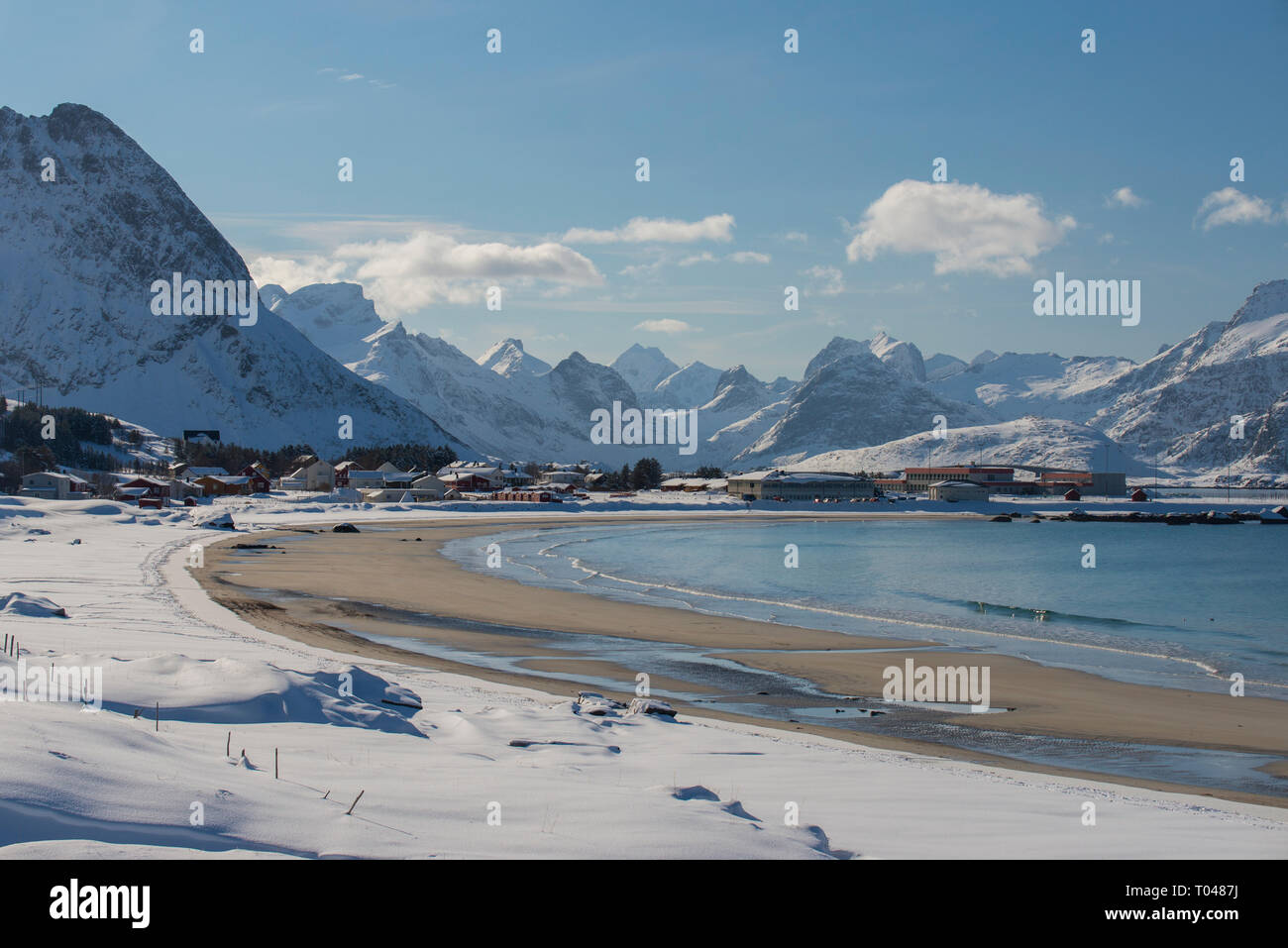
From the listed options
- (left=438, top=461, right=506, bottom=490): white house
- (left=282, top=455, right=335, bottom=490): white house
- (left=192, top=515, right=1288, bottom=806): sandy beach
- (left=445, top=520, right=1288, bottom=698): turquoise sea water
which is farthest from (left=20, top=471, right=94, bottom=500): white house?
(left=192, top=515, right=1288, bottom=806): sandy beach

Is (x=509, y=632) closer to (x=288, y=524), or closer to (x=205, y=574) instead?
(x=205, y=574)

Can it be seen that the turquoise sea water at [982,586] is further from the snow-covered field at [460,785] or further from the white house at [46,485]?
the white house at [46,485]

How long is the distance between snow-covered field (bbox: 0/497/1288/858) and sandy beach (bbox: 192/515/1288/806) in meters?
4.05

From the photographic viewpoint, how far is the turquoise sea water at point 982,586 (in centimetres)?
3444

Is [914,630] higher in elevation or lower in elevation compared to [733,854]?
lower

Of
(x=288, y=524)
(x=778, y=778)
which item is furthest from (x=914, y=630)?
(x=288, y=524)

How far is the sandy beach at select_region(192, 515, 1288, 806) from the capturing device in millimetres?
20781

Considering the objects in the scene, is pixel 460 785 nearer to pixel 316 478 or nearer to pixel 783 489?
pixel 316 478

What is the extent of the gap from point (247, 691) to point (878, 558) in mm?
64980

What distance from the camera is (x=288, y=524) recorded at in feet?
322

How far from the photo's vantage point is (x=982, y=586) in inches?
2217

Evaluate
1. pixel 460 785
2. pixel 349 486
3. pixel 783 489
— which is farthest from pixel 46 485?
pixel 460 785

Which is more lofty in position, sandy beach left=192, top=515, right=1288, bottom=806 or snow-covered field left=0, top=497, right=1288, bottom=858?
snow-covered field left=0, top=497, right=1288, bottom=858

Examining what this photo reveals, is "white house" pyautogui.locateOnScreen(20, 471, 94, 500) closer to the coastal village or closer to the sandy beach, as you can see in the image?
the coastal village
